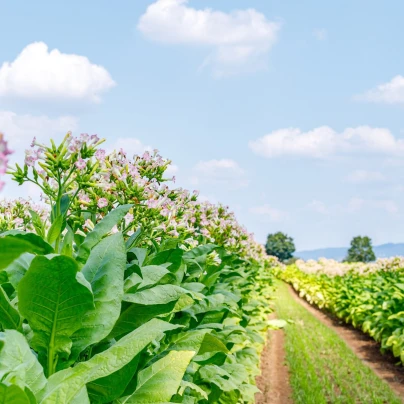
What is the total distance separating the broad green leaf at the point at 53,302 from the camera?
1804 millimetres

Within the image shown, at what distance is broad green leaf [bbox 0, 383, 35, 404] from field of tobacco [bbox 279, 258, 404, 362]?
9.82 metres

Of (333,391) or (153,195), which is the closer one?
(153,195)

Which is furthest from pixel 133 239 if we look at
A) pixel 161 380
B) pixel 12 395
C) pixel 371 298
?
pixel 371 298

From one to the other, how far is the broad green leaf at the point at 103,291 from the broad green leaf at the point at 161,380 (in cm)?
25

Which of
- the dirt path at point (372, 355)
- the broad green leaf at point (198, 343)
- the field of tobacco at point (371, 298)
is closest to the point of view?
the broad green leaf at point (198, 343)

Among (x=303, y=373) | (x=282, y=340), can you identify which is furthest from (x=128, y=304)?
(x=282, y=340)

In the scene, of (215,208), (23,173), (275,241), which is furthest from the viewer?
(275,241)

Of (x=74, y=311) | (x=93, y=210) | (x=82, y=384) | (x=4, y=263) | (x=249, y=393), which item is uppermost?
(x=93, y=210)

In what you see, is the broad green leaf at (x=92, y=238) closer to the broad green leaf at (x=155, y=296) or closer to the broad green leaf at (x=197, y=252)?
the broad green leaf at (x=155, y=296)

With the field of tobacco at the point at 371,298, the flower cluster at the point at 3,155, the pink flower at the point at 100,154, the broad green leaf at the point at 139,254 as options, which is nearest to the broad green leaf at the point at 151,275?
the broad green leaf at the point at 139,254

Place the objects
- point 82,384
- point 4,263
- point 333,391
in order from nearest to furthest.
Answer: point 4,263, point 82,384, point 333,391

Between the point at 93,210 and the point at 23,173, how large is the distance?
44cm

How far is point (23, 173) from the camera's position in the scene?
115 inches

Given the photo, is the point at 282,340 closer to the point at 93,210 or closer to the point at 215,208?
the point at 215,208
